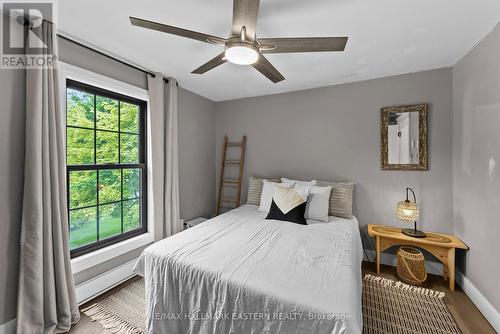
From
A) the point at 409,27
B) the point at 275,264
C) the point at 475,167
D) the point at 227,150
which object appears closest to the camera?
the point at 275,264

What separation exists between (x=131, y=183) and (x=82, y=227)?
647mm

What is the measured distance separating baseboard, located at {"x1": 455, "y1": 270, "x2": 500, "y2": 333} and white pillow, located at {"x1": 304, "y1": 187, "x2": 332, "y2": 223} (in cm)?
140

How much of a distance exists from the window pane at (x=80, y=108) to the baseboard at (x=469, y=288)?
3609 mm

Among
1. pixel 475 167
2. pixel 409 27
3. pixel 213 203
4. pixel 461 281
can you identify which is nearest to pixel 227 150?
pixel 213 203

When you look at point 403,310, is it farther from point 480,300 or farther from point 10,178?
point 10,178

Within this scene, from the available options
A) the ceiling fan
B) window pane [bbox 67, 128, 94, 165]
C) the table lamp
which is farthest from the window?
the table lamp

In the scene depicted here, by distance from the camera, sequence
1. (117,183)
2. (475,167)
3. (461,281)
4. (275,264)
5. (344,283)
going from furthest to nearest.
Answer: (117,183) < (461,281) < (475,167) < (275,264) < (344,283)

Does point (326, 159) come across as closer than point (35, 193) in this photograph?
No

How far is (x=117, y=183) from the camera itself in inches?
96.4

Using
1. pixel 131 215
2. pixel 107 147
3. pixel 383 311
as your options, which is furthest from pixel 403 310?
pixel 107 147

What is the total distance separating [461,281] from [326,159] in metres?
1.89

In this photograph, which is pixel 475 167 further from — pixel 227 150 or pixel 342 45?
pixel 227 150

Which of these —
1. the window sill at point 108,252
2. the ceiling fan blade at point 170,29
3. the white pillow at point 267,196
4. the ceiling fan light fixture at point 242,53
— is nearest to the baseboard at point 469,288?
the white pillow at point 267,196

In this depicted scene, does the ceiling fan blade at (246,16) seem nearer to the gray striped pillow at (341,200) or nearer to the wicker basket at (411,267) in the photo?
the gray striped pillow at (341,200)
